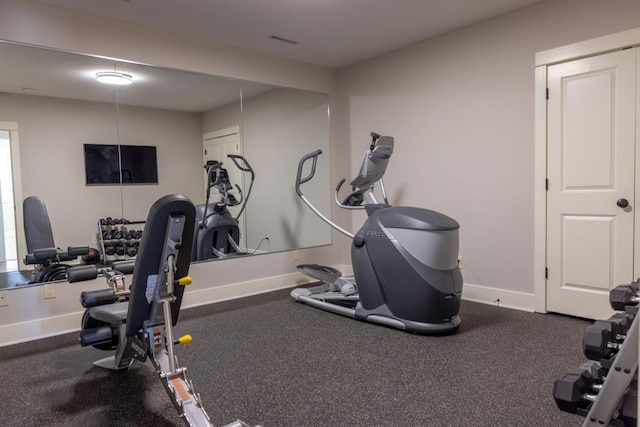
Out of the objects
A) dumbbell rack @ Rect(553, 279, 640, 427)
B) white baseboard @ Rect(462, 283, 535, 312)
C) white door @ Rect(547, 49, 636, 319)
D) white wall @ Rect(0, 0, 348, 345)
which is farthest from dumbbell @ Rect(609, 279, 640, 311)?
white wall @ Rect(0, 0, 348, 345)

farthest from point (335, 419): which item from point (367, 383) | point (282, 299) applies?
point (282, 299)

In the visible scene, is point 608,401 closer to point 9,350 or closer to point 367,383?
point 367,383

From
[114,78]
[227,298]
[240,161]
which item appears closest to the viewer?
[114,78]

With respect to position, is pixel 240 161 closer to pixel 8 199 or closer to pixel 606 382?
pixel 8 199

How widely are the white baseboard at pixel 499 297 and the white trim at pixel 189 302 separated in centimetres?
179

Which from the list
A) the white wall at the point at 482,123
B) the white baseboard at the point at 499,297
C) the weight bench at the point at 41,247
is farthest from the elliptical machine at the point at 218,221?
the white baseboard at the point at 499,297

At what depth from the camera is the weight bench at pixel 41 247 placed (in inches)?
120

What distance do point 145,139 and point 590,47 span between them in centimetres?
367

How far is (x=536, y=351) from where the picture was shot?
2564 mm

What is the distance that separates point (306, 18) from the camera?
3414mm

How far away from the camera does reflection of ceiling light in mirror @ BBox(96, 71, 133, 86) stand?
132 inches

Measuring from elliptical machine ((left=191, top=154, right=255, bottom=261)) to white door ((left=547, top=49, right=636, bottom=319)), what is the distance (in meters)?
2.93

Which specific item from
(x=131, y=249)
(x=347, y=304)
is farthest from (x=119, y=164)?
(x=347, y=304)

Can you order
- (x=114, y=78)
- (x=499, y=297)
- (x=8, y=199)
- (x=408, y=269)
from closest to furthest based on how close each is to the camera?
(x=408, y=269) < (x=8, y=199) < (x=114, y=78) < (x=499, y=297)
